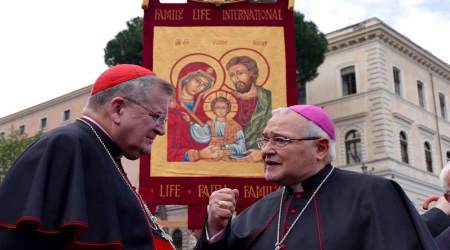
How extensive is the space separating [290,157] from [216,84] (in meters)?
4.16

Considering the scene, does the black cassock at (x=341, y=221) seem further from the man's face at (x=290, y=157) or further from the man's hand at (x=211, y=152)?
the man's hand at (x=211, y=152)

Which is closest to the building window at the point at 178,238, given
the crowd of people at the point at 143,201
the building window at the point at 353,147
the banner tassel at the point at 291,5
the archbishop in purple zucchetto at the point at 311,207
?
the building window at the point at 353,147

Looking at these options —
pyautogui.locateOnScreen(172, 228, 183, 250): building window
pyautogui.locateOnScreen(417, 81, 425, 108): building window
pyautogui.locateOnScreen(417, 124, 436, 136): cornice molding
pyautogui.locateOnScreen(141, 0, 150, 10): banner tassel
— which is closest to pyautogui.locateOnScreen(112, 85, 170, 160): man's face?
pyautogui.locateOnScreen(141, 0, 150, 10): banner tassel

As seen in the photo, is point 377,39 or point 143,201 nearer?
point 143,201

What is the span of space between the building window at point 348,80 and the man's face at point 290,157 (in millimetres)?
26112

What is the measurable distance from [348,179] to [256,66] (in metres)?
4.26

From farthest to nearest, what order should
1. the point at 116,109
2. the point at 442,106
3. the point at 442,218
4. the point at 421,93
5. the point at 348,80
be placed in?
the point at 442,106, the point at 421,93, the point at 348,80, the point at 442,218, the point at 116,109

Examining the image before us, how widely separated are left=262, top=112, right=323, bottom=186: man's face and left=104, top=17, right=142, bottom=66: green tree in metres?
22.4

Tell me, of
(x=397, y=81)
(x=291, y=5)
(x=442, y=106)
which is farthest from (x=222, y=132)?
(x=442, y=106)

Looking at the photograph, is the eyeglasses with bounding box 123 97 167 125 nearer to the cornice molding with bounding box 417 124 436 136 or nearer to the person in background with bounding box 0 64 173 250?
the person in background with bounding box 0 64 173 250

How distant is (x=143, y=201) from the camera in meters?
3.03

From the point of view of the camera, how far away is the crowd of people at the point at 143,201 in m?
2.22

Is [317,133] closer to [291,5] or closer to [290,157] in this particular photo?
[290,157]

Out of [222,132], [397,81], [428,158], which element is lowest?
→ [222,132]
